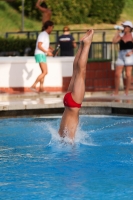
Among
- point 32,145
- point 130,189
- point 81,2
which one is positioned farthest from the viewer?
point 81,2

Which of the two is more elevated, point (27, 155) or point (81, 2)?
point (81, 2)

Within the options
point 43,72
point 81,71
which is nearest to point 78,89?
point 81,71

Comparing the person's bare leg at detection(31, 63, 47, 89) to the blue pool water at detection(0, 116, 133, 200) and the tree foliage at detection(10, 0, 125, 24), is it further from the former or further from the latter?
the tree foliage at detection(10, 0, 125, 24)

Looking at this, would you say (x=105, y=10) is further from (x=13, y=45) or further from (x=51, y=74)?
(x=51, y=74)

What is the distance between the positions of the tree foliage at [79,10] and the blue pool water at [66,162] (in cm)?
2473

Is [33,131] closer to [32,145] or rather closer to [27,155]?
[32,145]

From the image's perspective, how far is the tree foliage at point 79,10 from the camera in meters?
36.6

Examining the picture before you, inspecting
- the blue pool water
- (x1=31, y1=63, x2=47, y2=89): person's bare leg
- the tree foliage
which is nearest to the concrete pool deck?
the blue pool water

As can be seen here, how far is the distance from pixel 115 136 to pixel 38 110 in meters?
2.47

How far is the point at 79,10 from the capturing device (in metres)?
37.3

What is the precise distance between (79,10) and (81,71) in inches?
1130

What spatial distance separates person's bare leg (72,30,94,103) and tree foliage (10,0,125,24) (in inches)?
1067

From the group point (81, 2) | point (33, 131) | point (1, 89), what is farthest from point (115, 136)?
point (81, 2)

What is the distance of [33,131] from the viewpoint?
36.7 feet
